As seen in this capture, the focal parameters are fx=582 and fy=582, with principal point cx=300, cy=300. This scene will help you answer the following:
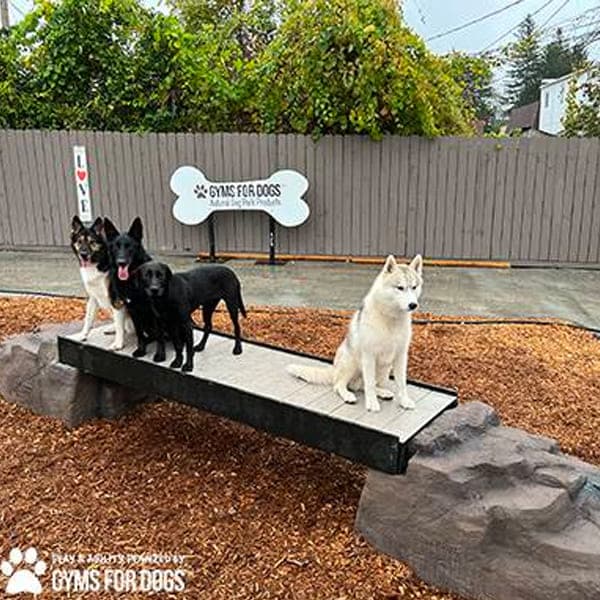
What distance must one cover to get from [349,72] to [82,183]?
4.48 meters

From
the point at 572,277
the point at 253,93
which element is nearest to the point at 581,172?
the point at 572,277

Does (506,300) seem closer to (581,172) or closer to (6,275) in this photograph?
(581,172)

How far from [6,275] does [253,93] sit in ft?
15.9

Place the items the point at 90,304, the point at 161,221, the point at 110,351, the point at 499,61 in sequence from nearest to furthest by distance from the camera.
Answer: the point at 110,351 < the point at 90,304 < the point at 161,221 < the point at 499,61

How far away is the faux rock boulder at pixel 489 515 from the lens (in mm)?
2100

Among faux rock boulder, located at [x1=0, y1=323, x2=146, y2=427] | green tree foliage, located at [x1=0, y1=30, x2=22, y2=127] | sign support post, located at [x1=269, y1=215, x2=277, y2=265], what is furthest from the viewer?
green tree foliage, located at [x1=0, y1=30, x2=22, y2=127]

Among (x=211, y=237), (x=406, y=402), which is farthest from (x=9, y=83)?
(x=406, y=402)

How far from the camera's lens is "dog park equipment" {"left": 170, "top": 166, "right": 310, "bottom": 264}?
8.45m

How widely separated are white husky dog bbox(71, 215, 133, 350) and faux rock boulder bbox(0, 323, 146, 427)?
1.04 ft

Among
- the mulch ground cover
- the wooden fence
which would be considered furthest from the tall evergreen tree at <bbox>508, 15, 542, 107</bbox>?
the mulch ground cover

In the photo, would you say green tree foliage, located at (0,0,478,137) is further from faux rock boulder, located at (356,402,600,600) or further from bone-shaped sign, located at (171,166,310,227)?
faux rock boulder, located at (356,402,600,600)

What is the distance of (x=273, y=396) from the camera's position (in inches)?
109

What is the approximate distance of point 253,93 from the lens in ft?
31.8

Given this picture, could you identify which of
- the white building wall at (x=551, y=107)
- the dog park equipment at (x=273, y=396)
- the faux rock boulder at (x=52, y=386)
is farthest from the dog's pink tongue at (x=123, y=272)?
the white building wall at (x=551, y=107)
